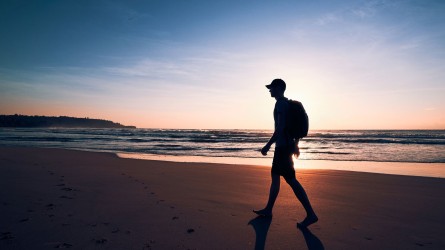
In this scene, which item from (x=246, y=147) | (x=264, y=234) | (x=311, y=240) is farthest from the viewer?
(x=246, y=147)

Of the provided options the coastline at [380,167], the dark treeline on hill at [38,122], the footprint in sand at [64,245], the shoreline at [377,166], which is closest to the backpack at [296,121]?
the footprint in sand at [64,245]

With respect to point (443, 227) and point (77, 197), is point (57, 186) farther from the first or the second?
point (443, 227)

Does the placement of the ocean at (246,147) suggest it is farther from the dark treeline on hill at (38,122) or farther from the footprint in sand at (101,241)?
the dark treeline on hill at (38,122)

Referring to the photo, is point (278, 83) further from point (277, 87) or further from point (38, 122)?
point (38, 122)

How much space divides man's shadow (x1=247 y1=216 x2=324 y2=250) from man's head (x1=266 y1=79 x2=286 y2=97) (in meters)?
1.87

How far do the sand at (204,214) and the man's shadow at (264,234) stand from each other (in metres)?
0.01

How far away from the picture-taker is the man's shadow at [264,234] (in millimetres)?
3471

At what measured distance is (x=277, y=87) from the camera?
4.34m

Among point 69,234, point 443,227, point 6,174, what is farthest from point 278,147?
point 6,174

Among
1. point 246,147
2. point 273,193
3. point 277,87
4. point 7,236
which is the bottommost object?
point 246,147

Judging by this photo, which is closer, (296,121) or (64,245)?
(64,245)

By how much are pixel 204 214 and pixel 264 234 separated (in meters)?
1.15

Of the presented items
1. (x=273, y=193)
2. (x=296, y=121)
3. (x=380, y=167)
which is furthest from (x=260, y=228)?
(x=380, y=167)

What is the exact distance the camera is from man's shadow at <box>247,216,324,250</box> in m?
3.47
